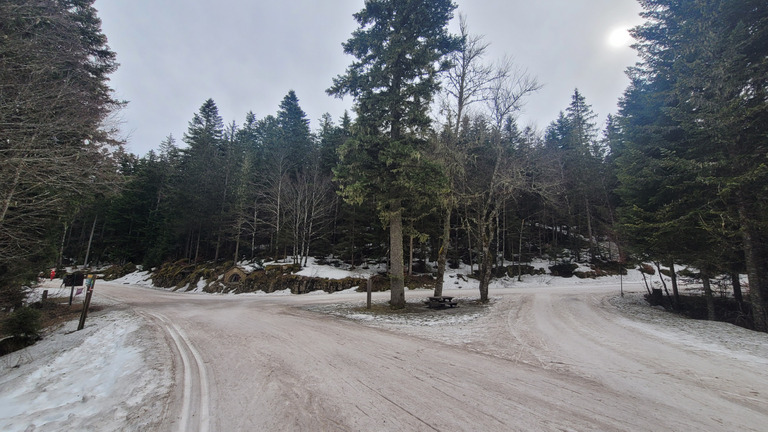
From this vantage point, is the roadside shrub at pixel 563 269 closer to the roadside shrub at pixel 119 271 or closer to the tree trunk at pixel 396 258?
the tree trunk at pixel 396 258

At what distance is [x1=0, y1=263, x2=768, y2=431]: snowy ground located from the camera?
10.7 feet

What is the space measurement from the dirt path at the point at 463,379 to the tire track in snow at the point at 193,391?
23 mm

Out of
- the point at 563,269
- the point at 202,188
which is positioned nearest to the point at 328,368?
the point at 563,269

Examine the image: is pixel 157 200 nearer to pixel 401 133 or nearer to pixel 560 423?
pixel 401 133

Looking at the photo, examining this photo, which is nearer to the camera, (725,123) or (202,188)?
(725,123)

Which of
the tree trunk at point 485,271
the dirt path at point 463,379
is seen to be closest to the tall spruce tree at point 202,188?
the dirt path at point 463,379

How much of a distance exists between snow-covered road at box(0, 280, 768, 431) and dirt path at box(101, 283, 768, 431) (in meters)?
0.02

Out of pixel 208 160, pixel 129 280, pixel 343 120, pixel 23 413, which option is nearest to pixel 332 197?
pixel 343 120

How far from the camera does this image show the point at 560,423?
9.83ft

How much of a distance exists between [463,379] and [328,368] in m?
2.15

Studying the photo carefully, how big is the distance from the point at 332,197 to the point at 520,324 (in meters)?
23.9

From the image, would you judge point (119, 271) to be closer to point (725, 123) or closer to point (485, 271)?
point (485, 271)

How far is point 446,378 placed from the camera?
427 cm

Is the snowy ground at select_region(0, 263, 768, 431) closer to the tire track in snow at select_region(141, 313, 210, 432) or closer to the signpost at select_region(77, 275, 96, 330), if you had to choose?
the tire track in snow at select_region(141, 313, 210, 432)
